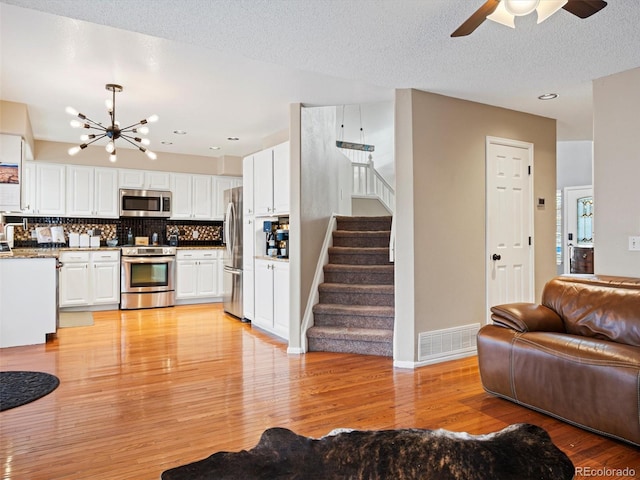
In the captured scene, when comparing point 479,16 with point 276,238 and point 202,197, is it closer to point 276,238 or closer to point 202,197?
point 276,238

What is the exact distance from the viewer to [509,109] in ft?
15.2

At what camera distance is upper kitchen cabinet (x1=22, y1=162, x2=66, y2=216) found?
6.53 meters

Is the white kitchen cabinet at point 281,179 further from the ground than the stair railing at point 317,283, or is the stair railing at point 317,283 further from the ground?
the white kitchen cabinet at point 281,179

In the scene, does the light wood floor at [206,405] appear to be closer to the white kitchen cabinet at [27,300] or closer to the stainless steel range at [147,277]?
the white kitchen cabinet at [27,300]

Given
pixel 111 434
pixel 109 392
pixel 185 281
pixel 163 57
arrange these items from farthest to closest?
pixel 185 281 → pixel 163 57 → pixel 109 392 → pixel 111 434

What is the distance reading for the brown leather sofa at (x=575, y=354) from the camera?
237 cm

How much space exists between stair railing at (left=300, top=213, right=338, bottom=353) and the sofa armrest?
195 centimetres

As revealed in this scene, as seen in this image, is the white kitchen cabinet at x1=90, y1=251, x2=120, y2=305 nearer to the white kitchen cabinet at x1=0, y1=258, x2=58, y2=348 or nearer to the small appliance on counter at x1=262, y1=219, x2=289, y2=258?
the white kitchen cabinet at x1=0, y1=258, x2=58, y2=348

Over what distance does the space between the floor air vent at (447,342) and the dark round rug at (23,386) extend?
122 inches

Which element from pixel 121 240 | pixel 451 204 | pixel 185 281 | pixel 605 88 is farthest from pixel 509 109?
pixel 121 240

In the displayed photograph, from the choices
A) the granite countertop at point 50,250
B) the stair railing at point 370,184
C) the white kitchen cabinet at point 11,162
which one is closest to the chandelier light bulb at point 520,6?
the granite countertop at point 50,250

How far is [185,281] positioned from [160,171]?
1.93 metres

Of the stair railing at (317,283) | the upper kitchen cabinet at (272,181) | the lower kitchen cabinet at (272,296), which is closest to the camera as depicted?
the stair railing at (317,283)

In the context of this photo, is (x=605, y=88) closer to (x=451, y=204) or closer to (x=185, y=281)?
(x=451, y=204)
